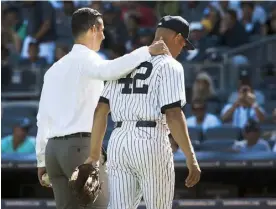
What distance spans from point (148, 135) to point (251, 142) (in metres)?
4.45

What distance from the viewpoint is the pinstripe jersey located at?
3902 mm

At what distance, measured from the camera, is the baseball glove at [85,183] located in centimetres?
411

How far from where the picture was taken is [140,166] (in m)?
3.93

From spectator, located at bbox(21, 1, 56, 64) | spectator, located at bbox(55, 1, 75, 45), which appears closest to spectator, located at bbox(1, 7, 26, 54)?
spectator, located at bbox(21, 1, 56, 64)

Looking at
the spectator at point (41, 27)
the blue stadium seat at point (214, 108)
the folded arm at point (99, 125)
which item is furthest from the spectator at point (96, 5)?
the folded arm at point (99, 125)

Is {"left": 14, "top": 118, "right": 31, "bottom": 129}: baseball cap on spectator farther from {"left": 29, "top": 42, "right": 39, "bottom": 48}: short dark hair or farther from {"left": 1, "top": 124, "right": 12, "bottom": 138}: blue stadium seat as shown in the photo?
{"left": 29, "top": 42, "right": 39, "bottom": 48}: short dark hair

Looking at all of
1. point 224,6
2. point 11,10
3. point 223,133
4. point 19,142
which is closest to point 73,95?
point 19,142

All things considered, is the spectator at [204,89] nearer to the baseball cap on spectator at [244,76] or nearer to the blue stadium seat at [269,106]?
the baseball cap on spectator at [244,76]

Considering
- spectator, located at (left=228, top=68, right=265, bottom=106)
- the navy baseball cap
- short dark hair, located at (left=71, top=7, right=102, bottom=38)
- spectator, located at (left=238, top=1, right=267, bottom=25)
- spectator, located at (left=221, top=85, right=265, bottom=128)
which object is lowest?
spectator, located at (left=221, top=85, right=265, bottom=128)

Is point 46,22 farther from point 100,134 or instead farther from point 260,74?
point 100,134

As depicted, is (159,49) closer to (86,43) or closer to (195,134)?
(86,43)

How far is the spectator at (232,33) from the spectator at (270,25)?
271 millimetres

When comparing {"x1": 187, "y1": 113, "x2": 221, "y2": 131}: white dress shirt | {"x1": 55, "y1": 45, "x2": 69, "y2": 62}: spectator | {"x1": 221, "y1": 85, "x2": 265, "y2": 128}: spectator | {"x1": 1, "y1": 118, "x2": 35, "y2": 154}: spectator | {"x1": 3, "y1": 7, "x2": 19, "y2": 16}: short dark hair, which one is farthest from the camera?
{"x1": 3, "y1": 7, "x2": 19, "y2": 16}: short dark hair

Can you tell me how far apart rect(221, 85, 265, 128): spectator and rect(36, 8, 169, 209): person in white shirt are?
455 centimetres
